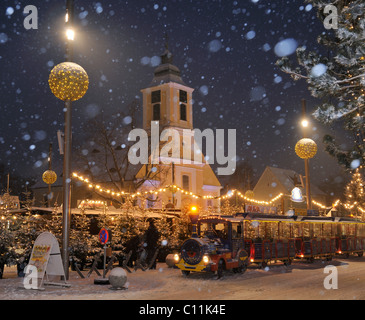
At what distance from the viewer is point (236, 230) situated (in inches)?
731

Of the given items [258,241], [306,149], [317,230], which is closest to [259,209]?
[258,241]

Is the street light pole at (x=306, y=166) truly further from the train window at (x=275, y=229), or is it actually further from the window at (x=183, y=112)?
the window at (x=183, y=112)

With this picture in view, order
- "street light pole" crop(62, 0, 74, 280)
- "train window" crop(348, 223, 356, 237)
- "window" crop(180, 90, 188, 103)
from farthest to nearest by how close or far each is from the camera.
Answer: "window" crop(180, 90, 188, 103), "train window" crop(348, 223, 356, 237), "street light pole" crop(62, 0, 74, 280)

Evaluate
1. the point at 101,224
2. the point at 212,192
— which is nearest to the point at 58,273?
the point at 101,224

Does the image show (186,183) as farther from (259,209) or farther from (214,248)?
(214,248)

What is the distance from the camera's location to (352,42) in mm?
11984

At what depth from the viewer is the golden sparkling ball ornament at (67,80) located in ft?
44.7

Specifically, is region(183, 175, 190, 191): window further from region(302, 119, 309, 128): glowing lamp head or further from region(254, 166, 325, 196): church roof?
region(302, 119, 309, 128): glowing lamp head

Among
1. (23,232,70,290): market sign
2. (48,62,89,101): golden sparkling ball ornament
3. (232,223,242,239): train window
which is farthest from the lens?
(232,223,242,239): train window

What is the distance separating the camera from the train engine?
656 inches

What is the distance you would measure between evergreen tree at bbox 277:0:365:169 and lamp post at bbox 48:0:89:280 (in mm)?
6675

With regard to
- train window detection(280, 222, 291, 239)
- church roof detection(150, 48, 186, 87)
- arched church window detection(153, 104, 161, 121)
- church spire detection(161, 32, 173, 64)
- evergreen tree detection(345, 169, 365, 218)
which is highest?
church spire detection(161, 32, 173, 64)

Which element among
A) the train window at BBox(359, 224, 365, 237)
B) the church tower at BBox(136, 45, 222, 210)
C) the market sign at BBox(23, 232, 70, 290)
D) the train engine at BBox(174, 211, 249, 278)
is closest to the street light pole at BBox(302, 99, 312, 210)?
the train engine at BBox(174, 211, 249, 278)
